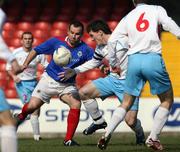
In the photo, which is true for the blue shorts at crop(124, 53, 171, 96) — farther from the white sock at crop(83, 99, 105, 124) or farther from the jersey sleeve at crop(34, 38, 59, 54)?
the white sock at crop(83, 99, 105, 124)

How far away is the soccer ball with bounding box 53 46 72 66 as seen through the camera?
1165cm

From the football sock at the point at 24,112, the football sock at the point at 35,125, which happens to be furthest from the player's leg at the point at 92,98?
the football sock at the point at 35,125

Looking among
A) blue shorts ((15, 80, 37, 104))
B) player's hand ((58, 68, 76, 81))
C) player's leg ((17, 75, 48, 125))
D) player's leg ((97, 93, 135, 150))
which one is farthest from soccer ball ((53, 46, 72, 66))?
blue shorts ((15, 80, 37, 104))

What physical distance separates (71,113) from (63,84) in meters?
0.49

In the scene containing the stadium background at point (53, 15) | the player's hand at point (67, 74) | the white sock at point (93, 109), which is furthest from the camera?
the stadium background at point (53, 15)

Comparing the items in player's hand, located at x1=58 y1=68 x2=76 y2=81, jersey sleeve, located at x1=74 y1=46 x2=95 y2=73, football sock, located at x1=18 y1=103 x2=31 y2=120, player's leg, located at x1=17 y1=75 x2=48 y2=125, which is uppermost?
jersey sleeve, located at x1=74 y1=46 x2=95 y2=73

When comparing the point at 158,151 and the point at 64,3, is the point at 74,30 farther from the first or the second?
the point at 64,3

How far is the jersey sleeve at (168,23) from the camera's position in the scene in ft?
32.3

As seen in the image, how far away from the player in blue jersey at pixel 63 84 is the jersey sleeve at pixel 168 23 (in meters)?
2.14

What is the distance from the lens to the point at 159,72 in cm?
1006

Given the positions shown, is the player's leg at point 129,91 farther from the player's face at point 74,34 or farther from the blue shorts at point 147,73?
the player's face at point 74,34

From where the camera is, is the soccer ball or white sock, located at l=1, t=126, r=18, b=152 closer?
white sock, located at l=1, t=126, r=18, b=152

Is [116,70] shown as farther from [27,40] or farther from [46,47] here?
[27,40]

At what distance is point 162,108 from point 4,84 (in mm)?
9803
